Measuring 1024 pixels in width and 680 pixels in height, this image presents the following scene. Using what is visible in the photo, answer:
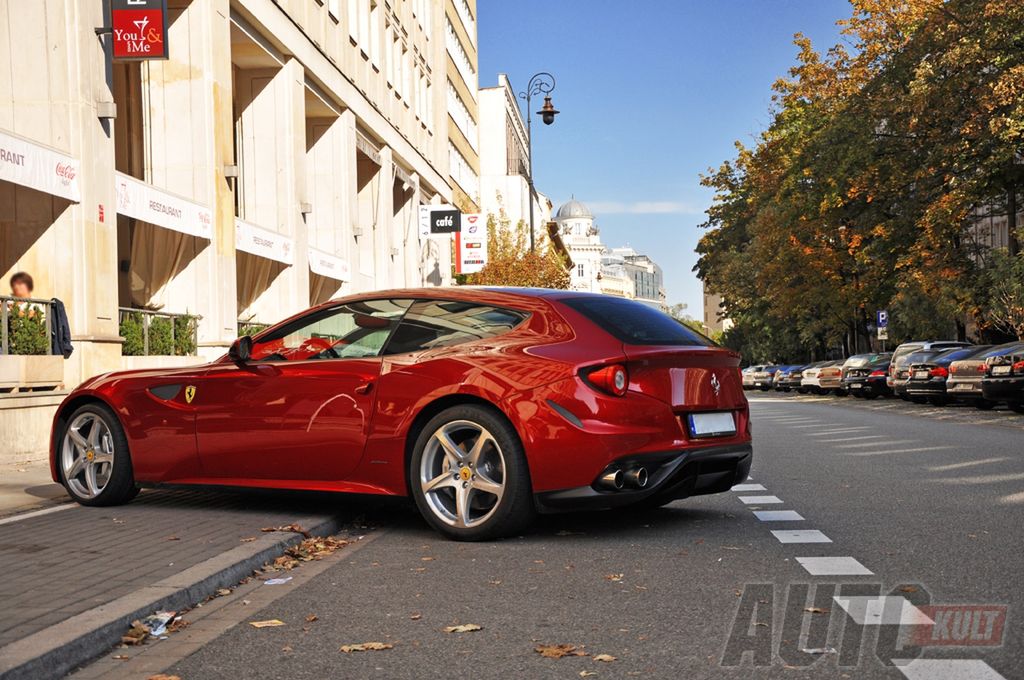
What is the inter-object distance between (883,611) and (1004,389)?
783 inches

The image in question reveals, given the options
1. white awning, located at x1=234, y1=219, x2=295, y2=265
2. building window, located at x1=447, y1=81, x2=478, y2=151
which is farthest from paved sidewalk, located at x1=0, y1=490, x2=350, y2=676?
building window, located at x1=447, y1=81, x2=478, y2=151

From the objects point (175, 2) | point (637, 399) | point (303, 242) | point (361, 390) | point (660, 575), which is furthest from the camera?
point (303, 242)

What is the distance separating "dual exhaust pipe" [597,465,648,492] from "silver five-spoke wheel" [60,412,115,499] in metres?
3.81

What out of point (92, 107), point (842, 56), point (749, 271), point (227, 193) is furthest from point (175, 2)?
point (749, 271)

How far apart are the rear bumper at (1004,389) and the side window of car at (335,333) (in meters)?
18.2

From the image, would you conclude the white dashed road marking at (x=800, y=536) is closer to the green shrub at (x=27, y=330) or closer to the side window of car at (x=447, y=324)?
the side window of car at (x=447, y=324)

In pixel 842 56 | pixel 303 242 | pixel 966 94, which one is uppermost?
pixel 842 56

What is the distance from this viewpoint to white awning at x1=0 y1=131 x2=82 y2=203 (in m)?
15.0

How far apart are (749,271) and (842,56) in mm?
17161

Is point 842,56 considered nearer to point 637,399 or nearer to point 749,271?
point 749,271

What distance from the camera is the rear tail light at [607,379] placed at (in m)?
6.98

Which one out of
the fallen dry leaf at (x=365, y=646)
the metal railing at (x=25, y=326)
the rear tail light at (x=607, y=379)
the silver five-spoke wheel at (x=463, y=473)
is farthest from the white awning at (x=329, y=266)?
the fallen dry leaf at (x=365, y=646)

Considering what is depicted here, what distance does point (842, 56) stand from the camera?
39500 mm

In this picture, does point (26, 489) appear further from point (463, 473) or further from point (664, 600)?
point (664, 600)
